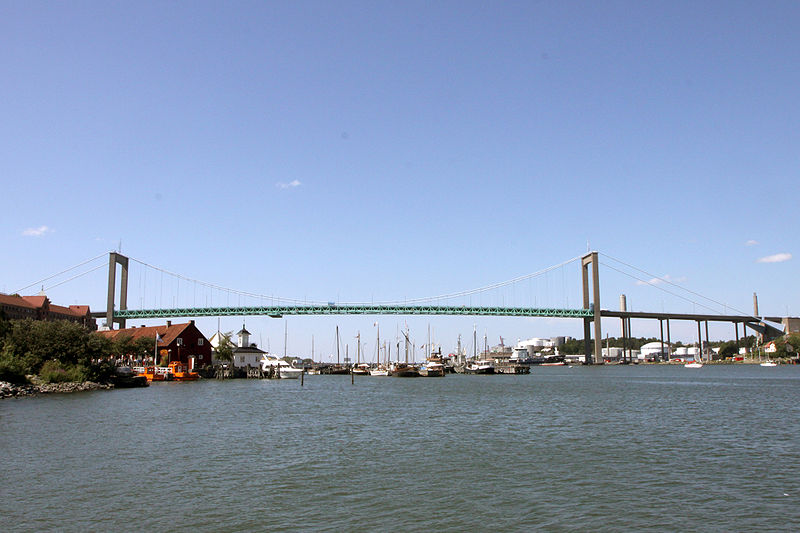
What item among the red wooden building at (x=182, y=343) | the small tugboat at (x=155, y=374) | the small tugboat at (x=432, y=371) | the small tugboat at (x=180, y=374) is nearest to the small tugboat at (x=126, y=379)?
the small tugboat at (x=155, y=374)

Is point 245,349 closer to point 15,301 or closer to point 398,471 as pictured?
point 15,301

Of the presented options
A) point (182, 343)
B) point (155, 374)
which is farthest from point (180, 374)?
point (182, 343)

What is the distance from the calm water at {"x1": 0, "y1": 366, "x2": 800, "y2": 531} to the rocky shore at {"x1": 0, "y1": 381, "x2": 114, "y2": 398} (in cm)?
1079

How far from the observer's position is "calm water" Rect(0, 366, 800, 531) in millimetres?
14805

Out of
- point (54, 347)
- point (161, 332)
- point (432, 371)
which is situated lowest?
point (432, 371)

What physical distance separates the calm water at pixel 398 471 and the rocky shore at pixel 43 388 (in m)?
10.8

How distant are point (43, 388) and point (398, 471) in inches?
1679

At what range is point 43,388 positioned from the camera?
51.4m

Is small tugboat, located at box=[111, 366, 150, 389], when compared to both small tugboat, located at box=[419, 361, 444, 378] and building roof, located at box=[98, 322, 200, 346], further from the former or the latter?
small tugboat, located at box=[419, 361, 444, 378]

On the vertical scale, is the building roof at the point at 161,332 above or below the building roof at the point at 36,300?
below

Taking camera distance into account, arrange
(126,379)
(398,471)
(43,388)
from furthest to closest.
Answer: (126,379) → (43,388) → (398,471)

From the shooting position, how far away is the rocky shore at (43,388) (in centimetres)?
4641

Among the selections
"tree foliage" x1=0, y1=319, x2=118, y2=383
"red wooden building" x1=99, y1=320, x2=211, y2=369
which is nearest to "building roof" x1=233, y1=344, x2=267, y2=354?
"red wooden building" x1=99, y1=320, x2=211, y2=369

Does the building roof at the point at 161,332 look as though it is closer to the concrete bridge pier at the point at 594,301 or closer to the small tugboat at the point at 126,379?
the small tugboat at the point at 126,379
